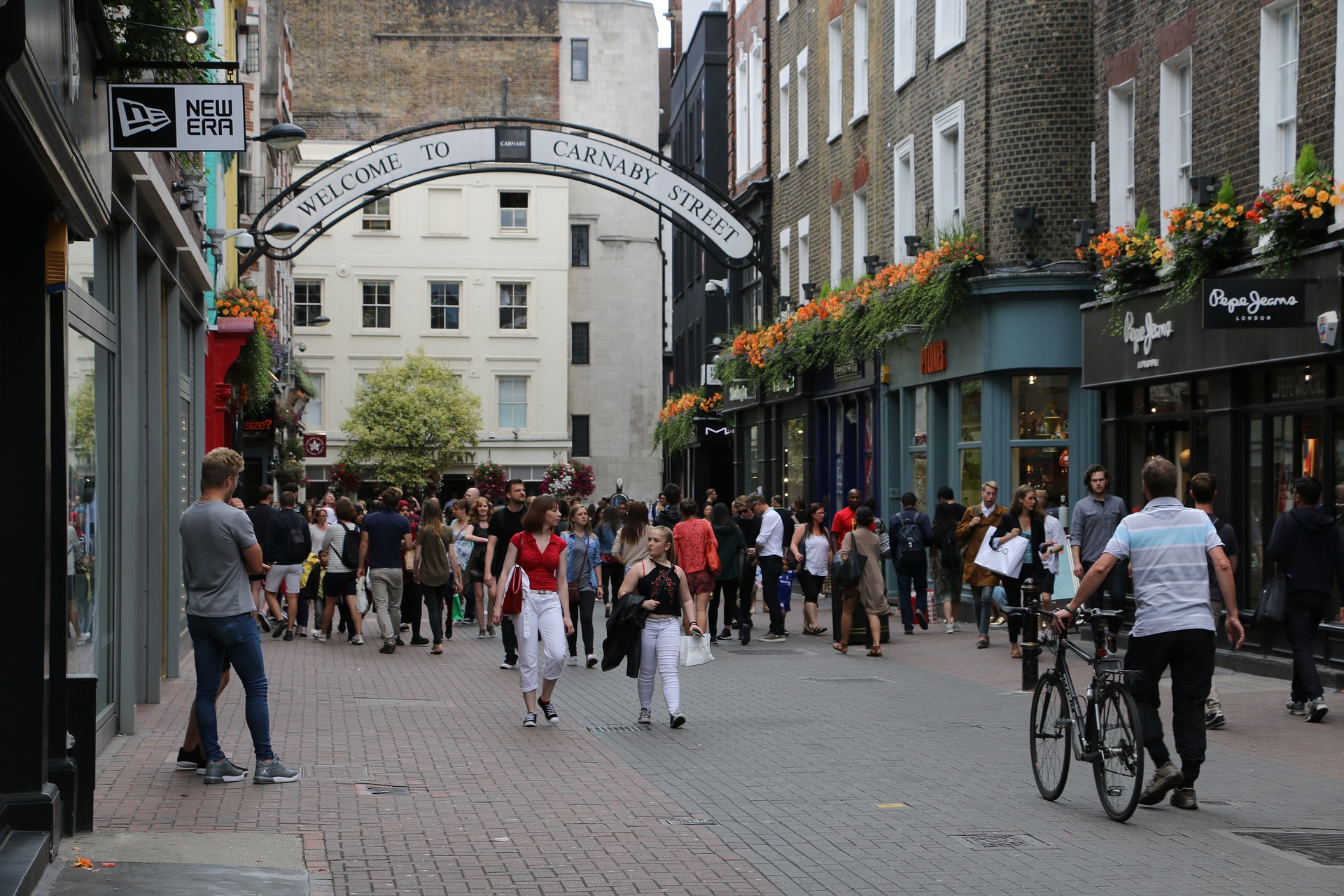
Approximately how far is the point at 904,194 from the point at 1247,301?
40.2 ft

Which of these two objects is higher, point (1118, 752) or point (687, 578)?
point (687, 578)

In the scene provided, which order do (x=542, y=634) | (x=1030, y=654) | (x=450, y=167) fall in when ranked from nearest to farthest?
1. (x=542, y=634)
2. (x=1030, y=654)
3. (x=450, y=167)

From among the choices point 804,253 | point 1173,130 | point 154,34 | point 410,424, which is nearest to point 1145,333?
point 1173,130

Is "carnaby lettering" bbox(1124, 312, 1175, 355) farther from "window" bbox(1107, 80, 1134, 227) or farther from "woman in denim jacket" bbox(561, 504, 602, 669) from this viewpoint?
"woman in denim jacket" bbox(561, 504, 602, 669)

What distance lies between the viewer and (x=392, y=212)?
5869cm

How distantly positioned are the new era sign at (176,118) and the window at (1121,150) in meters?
13.0

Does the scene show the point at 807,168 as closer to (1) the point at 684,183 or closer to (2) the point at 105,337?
(1) the point at 684,183

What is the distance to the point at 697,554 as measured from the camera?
1820 centimetres

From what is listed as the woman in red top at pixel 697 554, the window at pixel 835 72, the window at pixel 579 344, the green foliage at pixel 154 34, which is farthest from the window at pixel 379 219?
the green foliage at pixel 154 34

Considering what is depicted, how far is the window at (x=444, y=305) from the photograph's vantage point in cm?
5922

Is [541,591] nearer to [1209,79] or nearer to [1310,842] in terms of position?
[1310,842]

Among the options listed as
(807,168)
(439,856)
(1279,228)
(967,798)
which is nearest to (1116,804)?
(967,798)

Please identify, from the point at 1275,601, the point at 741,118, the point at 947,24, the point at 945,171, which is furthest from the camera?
the point at 741,118

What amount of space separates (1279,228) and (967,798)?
7.76 m
